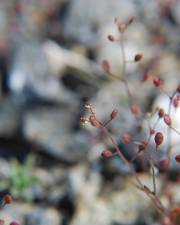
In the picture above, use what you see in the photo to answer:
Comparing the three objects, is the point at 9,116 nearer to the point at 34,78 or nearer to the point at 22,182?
the point at 34,78

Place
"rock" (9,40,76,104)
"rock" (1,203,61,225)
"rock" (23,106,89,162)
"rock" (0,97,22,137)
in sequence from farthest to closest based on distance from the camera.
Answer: "rock" (9,40,76,104) < "rock" (0,97,22,137) < "rock" (23,106,89,162) < "rock" (1,203,61,225)

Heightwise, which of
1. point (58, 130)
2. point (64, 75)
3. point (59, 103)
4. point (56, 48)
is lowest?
point (58, 130)

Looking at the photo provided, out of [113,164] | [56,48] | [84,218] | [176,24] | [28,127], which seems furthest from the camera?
[176,24]

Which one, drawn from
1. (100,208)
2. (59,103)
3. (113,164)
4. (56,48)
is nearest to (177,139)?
(113,164)

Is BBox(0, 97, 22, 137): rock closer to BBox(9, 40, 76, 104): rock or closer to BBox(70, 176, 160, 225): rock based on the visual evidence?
BBox(9, 40, 76, 104): rock

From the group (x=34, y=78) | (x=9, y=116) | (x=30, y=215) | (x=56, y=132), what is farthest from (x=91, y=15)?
(x=30, y=215)

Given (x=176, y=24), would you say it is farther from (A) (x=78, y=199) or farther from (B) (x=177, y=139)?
(A) (x=78, y=199)

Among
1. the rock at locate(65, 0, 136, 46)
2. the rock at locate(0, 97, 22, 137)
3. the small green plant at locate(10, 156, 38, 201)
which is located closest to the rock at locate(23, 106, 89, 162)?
the rock at locate(0, 97, 22, 137)
